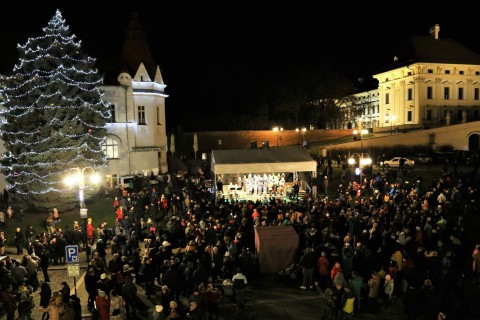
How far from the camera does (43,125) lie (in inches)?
958

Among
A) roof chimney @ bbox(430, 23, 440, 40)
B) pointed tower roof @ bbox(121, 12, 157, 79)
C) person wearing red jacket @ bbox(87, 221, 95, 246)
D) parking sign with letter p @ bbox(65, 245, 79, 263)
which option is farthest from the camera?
roof chimney @ bbox(430, 23, 440, 40)

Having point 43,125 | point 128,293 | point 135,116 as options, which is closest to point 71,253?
point 128,293

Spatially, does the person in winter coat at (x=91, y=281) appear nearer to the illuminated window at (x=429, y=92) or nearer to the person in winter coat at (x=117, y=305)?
the person in winter coat at (x=117, y=305)

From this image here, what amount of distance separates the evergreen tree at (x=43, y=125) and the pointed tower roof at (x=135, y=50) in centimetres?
905

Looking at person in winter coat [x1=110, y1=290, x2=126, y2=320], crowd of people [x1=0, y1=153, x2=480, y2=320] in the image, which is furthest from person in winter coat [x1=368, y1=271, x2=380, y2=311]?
person in winter coat [x1=110, y1=290, x2=126, y2=320]

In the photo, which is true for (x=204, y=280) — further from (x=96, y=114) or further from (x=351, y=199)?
(x=96, y=114)

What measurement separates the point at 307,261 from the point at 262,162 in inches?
435

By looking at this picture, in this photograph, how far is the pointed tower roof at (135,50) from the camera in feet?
112

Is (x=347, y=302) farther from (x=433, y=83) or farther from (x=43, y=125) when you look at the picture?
(x=433, y=83)

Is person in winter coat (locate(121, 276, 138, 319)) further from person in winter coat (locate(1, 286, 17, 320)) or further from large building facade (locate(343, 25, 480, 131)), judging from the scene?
large building facade (locate(343, 25, 480, 131))

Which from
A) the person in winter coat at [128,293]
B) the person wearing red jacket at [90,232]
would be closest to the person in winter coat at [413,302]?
the person in winter coat at [128,293]

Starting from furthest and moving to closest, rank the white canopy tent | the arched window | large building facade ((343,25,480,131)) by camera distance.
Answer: large building facade ((343,25,480,131)) < the arched window < the white canopy tent

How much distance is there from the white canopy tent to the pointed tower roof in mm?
14508

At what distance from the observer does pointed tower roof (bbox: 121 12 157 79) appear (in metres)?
34.2
